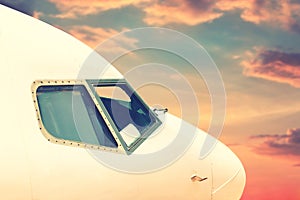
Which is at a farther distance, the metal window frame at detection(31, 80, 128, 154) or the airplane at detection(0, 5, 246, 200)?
the metal window frame at detection(31, 80, 128, 154)

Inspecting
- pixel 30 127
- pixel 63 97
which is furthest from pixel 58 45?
pixel 30 127

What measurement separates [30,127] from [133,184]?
89.4 inches

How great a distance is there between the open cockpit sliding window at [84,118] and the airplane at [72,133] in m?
0.02

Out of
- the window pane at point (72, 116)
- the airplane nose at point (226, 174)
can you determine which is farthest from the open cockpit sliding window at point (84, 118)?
the airplane nose at point (226, 174)

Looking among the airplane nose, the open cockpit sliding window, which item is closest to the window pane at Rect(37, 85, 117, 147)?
the open cockpit sliding window

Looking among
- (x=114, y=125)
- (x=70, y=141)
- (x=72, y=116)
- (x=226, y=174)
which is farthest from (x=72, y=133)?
(x=226, y=174)

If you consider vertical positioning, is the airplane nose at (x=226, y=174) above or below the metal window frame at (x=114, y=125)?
below

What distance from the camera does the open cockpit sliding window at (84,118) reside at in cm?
1151

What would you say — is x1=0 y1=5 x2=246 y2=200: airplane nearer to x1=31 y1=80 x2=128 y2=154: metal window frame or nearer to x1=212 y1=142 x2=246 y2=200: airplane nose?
x1=31 y1=80 x2=128 y2=154: metal window frame

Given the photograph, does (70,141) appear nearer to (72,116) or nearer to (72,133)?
(72,133)

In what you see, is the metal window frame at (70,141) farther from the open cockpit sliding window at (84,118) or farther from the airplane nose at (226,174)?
the airplane nose at (226,174)

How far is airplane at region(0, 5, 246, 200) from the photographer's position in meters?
11.0

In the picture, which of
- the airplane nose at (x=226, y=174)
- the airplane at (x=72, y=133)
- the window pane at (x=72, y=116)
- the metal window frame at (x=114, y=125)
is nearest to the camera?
the airplane at (x=72, y=133)

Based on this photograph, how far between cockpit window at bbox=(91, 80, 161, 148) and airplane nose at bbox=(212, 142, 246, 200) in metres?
1.67
